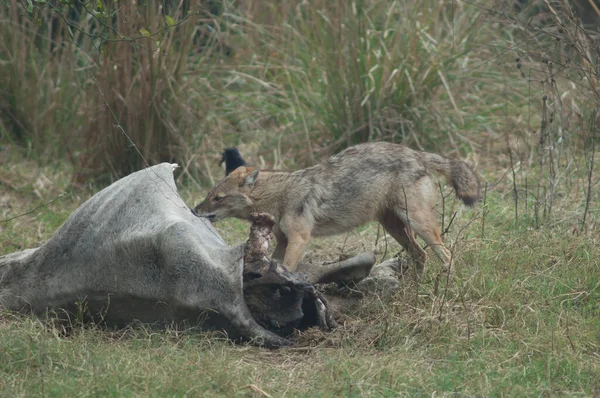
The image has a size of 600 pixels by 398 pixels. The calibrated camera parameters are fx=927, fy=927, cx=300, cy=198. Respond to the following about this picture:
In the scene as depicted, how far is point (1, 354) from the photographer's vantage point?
5.30 meters

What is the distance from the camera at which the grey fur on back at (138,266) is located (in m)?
5.58

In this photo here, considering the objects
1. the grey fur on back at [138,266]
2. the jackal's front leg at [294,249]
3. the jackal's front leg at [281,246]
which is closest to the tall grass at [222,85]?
the jackal's front leg at [281,246]

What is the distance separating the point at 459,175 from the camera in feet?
23.9

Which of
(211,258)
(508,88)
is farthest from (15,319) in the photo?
(508,88)

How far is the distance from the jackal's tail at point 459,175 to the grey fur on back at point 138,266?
2.01 metres

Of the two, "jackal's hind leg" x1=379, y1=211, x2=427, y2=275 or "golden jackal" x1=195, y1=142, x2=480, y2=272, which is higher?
"golden jackal" x1=195, y1=142, x2=480, y2=272

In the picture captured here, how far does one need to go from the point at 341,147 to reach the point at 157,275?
5.27 meters

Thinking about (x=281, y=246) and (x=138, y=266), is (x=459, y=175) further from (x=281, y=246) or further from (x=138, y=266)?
(x=138, y=266)

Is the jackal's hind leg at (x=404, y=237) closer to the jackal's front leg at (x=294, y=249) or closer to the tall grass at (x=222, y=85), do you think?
the jackal's front leg at (x=294, y=249)

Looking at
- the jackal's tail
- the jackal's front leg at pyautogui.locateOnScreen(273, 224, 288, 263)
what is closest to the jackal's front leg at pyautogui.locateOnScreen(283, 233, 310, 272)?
the jackal's front leg at pyautogui.locateOnScreen(273, 224, 288, 263)

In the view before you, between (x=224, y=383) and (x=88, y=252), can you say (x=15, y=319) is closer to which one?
(x=88, y=252)

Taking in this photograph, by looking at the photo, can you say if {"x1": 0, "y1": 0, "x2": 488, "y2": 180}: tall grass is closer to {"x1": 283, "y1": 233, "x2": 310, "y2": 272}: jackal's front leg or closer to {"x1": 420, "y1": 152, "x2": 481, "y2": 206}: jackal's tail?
{"x1": 420, "y1": 152, "x2": 481, "y2": 206}: jackal's tail

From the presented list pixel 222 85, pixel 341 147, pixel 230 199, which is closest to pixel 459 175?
pixel 230 199

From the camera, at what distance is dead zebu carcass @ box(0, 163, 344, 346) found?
18.3 ft
